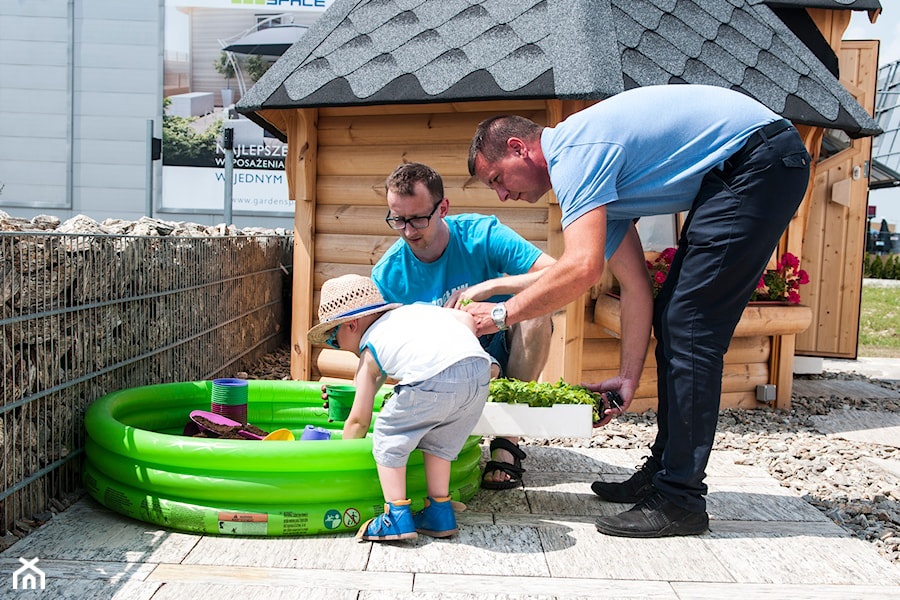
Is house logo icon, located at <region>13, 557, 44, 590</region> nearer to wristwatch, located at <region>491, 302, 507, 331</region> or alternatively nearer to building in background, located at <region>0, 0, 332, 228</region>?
wristwatch, located at <region>491, 302, 507, 331</region>

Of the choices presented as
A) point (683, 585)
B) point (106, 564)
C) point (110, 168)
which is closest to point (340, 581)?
point (106, 564)

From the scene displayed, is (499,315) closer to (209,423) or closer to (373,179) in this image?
(209,423)

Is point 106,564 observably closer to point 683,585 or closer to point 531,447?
point 683,585

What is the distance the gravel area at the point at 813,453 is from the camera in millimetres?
3426

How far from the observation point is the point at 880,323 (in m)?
12.8

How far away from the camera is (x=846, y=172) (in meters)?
8.24

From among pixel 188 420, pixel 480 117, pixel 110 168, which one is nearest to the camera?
pixel 188 420

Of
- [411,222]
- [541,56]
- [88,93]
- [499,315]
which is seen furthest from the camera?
[88,93]

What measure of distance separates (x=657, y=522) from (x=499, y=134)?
1658 millimetres

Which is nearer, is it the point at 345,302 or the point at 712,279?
the point at 712,279

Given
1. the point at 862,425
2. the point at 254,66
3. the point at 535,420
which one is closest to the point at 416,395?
the point at 535,420

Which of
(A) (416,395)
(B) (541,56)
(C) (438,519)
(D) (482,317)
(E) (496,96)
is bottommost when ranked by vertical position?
(C) (438,519)

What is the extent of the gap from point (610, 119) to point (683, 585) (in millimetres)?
1686

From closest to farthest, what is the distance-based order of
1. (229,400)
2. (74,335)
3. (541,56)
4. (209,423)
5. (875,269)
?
(74,335) → (209,423) → (229,400) → (541,56) → (875,269)
